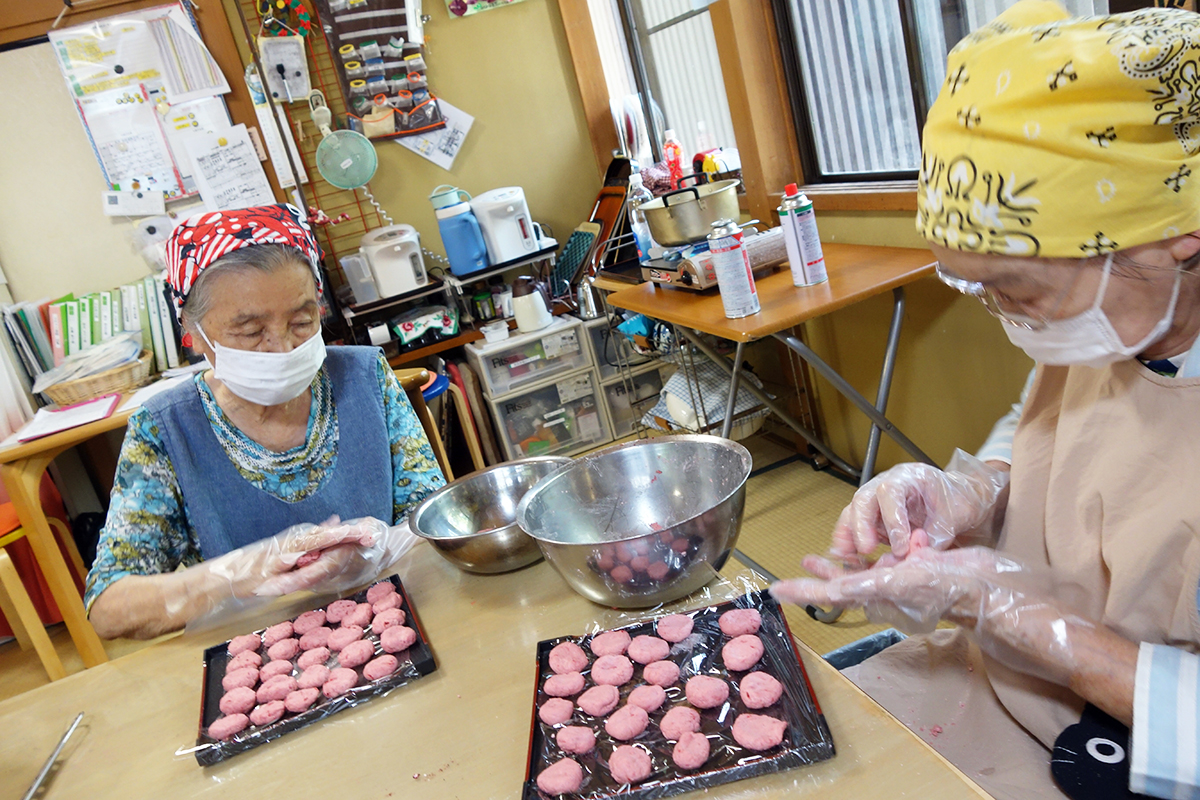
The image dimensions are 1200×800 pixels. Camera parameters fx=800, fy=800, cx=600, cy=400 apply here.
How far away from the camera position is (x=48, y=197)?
3281 millimetres

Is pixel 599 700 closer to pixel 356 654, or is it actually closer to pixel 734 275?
pixel 356 654

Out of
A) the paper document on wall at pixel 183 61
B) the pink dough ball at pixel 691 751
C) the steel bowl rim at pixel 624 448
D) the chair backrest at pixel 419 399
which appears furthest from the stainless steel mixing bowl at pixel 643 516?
the paper document on wall at pixel 183 61

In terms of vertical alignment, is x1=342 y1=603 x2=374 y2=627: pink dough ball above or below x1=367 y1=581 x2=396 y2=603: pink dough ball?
below

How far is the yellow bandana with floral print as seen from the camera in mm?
664

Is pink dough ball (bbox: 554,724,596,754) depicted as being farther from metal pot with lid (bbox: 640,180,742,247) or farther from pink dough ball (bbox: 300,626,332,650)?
metal pot with lid (bbox: 640,180,742,247)

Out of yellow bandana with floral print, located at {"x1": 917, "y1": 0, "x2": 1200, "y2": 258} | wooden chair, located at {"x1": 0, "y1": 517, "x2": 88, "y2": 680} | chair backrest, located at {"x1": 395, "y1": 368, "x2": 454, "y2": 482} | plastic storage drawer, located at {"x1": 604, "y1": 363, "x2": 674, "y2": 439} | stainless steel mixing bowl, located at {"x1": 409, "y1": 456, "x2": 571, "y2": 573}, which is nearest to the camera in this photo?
yellow bandana with floral print, located at {"x1": 917, "y1": 0, "x2": 1200, "y2": 258}

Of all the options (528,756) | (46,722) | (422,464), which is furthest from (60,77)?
(528,756)

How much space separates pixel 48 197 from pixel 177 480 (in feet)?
8.33

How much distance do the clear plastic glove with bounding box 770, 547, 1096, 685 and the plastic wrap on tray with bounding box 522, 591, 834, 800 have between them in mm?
71

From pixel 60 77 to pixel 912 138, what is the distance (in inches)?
127

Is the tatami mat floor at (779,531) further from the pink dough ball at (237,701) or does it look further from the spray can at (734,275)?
the pink dough ball at (237,701)

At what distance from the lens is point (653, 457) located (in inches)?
45.8

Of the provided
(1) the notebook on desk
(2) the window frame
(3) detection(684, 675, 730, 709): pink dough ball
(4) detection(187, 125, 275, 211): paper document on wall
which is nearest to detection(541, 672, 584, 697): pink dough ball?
(3) detection(684, 675, 730, 709): pink dough ball

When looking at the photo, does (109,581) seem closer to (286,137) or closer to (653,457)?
(653,457)
